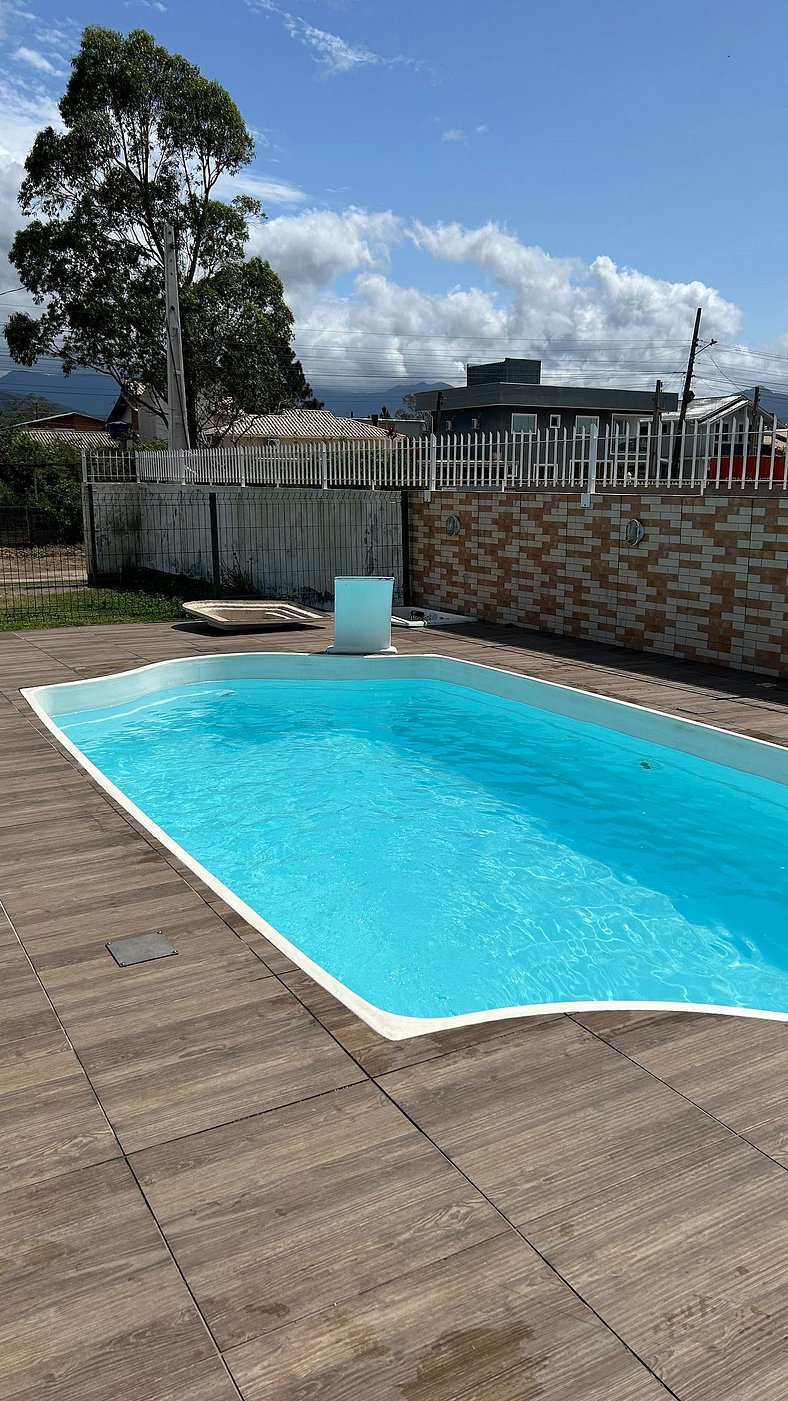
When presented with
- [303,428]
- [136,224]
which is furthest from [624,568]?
[303,428]

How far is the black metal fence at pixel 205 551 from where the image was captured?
44.9 ft

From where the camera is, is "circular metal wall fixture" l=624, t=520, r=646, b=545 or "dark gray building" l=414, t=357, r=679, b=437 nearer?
"circular metal wall fixture" l=624, t=520, r=646, b=545

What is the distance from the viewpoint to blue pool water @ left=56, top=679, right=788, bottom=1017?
4.60 meters

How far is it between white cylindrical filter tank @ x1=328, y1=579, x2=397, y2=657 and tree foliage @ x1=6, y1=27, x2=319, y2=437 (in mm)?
17350

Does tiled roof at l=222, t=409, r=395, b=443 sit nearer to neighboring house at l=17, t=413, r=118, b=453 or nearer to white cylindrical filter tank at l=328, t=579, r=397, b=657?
neighboring house at l=17, t=413, r=118, b=453

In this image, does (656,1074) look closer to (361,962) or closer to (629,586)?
(361,962)

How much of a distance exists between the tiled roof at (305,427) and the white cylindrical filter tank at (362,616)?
3319 cm

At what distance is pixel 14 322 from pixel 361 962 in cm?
2751

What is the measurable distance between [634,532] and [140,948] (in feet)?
25.6

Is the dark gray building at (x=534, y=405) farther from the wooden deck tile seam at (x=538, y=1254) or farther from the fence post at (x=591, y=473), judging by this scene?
the wooden deck tile seam at (x=538, y=1254)

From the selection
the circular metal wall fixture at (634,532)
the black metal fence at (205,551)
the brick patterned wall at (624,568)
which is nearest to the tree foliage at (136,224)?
the black metal fence at (205,551)

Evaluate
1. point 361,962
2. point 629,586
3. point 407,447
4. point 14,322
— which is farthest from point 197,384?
point 361,962

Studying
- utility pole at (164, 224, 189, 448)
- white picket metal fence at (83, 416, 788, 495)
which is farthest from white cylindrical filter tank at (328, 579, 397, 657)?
utility pole at (164, 224, 189, 448)

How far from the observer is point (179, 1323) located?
1.90 meters
